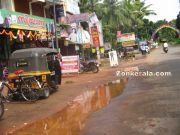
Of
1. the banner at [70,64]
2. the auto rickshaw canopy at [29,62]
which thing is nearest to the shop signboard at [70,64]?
the banner at [70,64]

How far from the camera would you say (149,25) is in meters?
96.2

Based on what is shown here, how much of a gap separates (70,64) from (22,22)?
167 inches

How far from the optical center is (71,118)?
9.84m

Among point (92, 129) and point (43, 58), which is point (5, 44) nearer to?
point (43, 58)

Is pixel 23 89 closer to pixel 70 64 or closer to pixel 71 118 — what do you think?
pixel 71 118

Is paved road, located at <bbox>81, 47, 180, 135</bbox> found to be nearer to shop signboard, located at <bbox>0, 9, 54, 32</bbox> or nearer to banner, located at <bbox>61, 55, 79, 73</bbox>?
shop signboard, located at <bbox>0, 9, 54, 32</bbox>

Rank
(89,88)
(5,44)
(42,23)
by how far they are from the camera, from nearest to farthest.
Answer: (89,88) < (5,44) < (42,23)

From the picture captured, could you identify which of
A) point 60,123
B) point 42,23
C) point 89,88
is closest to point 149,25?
point 42,23

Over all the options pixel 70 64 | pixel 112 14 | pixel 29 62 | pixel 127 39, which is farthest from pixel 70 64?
pixel 112 14

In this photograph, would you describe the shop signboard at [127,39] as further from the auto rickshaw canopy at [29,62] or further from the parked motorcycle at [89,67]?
the auto rickshaw canopy at [29,62]

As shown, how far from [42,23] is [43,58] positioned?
10.8m

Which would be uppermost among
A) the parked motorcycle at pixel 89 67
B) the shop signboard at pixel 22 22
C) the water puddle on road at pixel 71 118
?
the shop signboard at pixel 22 22

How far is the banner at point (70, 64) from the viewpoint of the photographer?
945 inches

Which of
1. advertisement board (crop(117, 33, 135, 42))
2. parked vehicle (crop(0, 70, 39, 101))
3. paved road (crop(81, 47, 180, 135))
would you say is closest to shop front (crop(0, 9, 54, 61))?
parked vehicle (crop(0, 70, 39, 101))
